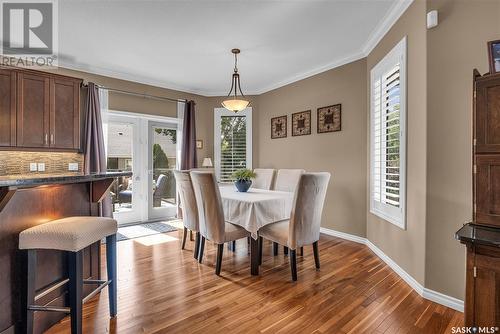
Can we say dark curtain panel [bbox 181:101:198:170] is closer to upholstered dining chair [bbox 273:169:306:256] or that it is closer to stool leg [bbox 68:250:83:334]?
upholstered dining chair [bbox 273:169:306:256]

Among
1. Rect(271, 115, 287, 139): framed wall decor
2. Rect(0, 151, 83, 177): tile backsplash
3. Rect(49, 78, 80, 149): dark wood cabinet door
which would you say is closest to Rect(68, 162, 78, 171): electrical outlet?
Rect(0, 151, 83, 177): tile backsplash

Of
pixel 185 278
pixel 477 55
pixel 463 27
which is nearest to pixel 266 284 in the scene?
pixel 185 278

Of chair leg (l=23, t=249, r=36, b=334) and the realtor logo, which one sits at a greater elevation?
the realtor logo

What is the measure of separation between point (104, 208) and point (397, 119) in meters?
4.19

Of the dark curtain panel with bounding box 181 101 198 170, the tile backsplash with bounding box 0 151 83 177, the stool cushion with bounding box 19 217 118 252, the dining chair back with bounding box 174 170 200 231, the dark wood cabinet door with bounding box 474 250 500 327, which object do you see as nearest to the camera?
the dark wood cabinet door with bounding box 474 250 500 327

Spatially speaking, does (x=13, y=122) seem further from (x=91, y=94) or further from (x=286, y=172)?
(x=286, y=172)

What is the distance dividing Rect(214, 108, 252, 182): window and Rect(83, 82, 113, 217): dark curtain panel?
225 centimetres

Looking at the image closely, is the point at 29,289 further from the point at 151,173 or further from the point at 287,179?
the point at 151,173

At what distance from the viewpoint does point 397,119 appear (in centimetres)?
278

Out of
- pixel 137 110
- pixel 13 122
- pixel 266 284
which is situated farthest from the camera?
pixel 137 110

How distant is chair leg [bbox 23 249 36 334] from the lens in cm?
157

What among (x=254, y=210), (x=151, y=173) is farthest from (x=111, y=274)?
(x=151, y=173)

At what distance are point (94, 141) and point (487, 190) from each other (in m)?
4.60

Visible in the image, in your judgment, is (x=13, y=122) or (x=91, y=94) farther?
(x=91, y=94)
